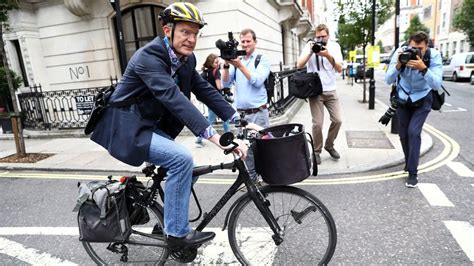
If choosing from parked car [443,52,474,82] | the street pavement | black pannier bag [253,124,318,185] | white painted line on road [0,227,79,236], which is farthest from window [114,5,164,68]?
parked car [443,52,474,82]

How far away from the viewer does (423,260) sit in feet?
9.23

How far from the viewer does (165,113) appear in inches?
102

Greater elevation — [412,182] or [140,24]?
[140,24]

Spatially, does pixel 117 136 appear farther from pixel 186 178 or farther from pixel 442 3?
pixel 442 3

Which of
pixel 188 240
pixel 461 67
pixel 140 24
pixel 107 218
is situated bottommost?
pixel 461 67

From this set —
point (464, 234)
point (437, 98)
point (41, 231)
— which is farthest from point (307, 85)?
point (41, 231)

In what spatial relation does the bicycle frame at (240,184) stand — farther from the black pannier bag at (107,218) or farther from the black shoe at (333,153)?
the black shoe at (333,153)

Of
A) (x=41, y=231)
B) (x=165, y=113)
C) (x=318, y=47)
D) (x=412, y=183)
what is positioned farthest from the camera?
(x=318, y=47)

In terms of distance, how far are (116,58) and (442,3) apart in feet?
170

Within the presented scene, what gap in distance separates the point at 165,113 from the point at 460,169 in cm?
461

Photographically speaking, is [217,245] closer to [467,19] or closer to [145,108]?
[145,108]

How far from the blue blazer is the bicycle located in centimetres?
33

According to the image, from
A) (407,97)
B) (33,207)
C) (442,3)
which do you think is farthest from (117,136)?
(442,3)

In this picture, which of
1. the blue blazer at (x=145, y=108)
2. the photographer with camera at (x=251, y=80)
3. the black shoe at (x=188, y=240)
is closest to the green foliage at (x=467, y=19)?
the photographer with camera at (x=251, y=80)
